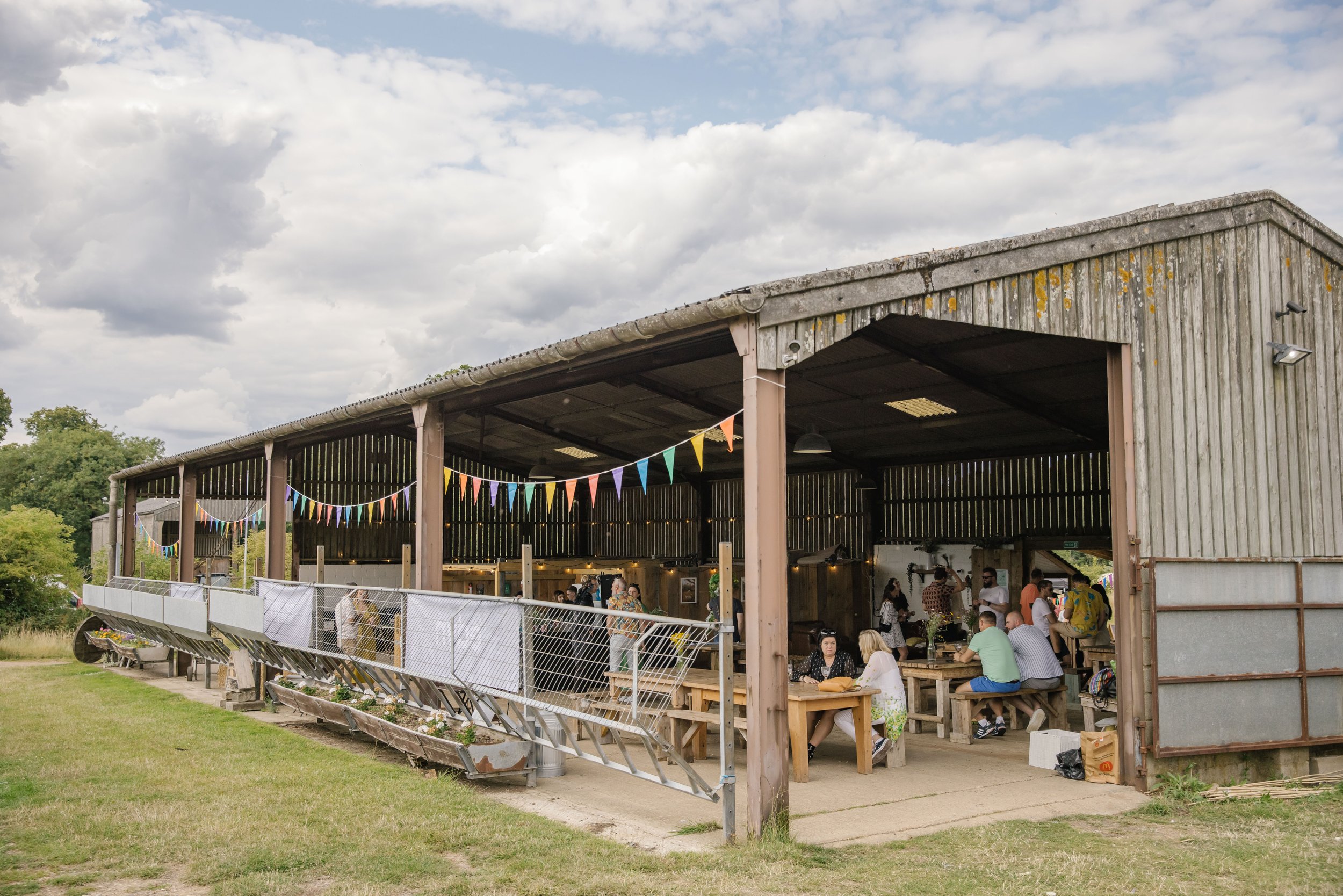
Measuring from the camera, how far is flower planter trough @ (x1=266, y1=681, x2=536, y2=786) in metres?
7.81

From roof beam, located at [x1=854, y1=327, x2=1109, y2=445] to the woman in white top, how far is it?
8.89 ft

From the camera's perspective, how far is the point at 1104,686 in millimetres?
9211

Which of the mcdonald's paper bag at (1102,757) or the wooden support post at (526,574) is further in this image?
the mcdonald's paper bag at (1102,757)

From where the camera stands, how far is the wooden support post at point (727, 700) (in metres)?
6.16

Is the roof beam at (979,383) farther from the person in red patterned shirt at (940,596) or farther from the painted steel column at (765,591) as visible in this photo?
the person in red patterned shirt at (940,596)

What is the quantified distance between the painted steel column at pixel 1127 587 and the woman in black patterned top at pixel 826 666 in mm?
2071

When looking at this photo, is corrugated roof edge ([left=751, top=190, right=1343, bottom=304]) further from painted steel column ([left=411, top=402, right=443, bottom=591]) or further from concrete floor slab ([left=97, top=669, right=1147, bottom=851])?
painted steel column ([left=411, top=402, right=443, bottom=591])

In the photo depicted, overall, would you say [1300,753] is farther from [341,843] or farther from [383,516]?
[383,516]

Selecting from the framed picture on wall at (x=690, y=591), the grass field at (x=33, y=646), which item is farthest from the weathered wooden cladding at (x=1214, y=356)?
the grass field at (x=33, y=646)

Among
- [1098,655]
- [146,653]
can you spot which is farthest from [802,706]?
[146,653]

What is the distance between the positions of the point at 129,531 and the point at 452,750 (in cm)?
1477

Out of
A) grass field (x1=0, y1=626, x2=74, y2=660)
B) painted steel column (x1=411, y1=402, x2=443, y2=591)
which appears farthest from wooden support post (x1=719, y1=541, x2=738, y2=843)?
grass field (x1=0, y1=626, x2=74, y2=660)

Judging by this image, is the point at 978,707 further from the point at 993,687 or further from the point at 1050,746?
the point at 1050,746

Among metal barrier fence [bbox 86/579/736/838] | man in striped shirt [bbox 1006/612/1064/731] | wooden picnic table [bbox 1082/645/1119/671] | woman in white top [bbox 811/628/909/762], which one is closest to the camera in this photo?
metal barrier fence [bbox 86/579/736/838]
